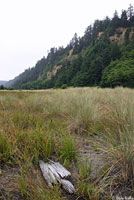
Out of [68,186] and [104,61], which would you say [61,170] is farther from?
[104,61]

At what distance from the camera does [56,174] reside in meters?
1.16

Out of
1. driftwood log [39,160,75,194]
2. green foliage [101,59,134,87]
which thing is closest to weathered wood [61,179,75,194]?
driftwood log [39,160,75,194]

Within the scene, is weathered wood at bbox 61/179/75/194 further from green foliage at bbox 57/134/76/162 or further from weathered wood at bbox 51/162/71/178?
green foliage at bbox 57/134/76/162

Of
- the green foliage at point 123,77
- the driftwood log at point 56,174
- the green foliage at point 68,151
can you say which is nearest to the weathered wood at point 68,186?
the driftwood log at point 56,174

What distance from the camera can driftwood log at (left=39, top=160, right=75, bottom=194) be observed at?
40.3 inches

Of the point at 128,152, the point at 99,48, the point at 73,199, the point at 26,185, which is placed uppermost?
Answer: the point at 99,48

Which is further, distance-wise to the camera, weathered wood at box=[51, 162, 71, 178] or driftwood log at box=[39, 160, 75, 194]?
weathered wood at box=[51, 162, 71, 178]

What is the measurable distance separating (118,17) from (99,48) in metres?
32.5

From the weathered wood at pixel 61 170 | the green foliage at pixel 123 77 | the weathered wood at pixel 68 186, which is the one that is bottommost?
the weathered wood at pixel 68 186

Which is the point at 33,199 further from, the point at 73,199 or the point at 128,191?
the point at 128,191

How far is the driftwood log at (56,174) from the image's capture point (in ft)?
3.36

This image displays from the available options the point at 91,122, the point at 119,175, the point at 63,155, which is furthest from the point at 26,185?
the point at 91,122

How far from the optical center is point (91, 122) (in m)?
2.47

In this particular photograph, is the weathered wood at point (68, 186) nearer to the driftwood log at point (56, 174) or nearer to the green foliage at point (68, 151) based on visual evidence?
the driftwood log at point (56, 174)
